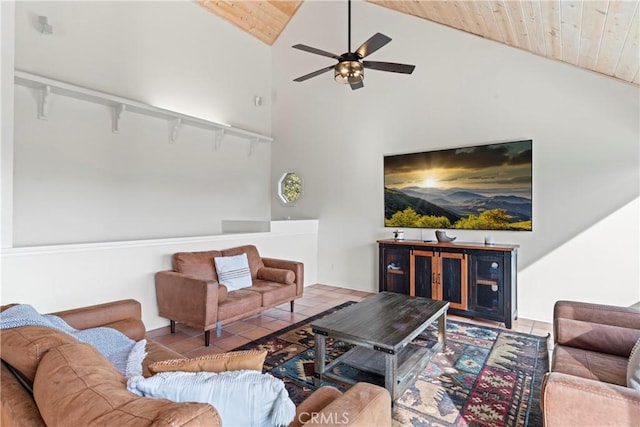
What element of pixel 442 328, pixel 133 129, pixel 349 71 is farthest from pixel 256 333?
pixel 133 129

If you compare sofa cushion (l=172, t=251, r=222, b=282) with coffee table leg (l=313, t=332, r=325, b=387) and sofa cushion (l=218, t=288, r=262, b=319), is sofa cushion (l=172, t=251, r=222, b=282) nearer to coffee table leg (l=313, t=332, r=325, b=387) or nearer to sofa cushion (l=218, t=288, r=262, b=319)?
sofa cushion (l=218, t=288, r=262, b=319)

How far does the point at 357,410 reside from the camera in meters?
1.12

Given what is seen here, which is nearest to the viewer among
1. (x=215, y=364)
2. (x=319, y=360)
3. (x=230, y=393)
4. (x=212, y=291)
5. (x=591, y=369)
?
(x=230, y=393)

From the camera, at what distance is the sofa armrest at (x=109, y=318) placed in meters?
2.17

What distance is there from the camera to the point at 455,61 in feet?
14.6

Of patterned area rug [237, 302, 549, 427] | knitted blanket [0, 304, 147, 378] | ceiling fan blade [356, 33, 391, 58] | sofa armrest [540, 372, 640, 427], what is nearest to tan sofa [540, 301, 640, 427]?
sofa armrest [540, 372, 640, 427]

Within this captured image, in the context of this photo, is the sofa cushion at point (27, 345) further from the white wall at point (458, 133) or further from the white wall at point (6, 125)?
the white wall at point (458, 133)

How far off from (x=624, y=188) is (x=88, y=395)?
4.72 m

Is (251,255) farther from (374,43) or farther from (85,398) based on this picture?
(85,398)

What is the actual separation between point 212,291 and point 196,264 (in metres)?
0.69

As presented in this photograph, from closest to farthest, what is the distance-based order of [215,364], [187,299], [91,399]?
1. [91,399]
2. [215,364]
3. [187,299]

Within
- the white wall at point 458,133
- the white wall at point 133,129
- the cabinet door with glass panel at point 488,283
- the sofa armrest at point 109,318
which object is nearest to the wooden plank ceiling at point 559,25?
the white wall at point 458,133

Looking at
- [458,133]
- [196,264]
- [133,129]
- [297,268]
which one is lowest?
[297,268]

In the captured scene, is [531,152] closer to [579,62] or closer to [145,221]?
[579,62]
